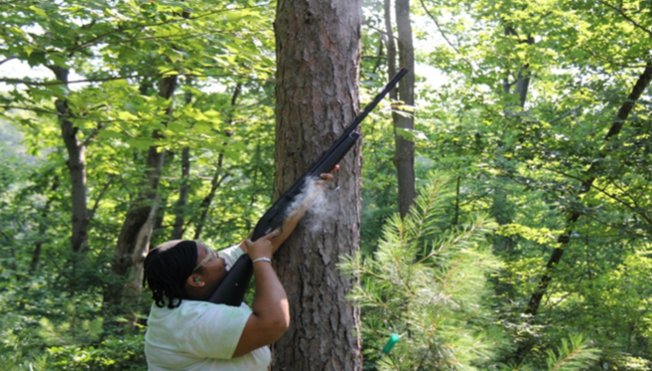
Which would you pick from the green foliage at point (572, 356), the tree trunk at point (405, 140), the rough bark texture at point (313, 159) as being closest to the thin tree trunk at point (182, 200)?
A: the tree trunk at point (405, 140)

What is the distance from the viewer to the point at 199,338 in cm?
231

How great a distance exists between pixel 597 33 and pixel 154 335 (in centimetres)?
683

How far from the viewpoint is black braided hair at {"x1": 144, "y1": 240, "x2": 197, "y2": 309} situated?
2395mm

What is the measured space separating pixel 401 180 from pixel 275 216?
5.80 metres

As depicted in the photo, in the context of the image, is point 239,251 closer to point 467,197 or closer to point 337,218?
point 337,218

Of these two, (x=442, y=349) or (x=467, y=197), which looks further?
(x=467, y=197)

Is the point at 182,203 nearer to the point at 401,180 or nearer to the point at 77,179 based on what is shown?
the point at 77,179

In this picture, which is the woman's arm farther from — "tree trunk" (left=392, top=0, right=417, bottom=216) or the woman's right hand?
"tree trunk" (left=392, top=0, right=417, bottom=216)

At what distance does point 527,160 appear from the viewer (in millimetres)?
7016

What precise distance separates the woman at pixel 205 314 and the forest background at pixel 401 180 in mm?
398

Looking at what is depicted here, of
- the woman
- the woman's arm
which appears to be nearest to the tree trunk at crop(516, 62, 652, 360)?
the woman's arm

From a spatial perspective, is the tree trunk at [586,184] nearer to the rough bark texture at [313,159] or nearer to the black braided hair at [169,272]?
the rough bark texture at [313,159]

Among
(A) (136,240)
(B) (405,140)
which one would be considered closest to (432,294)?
(B) (405,140)

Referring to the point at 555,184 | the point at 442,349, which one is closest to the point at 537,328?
the point at 555,184
